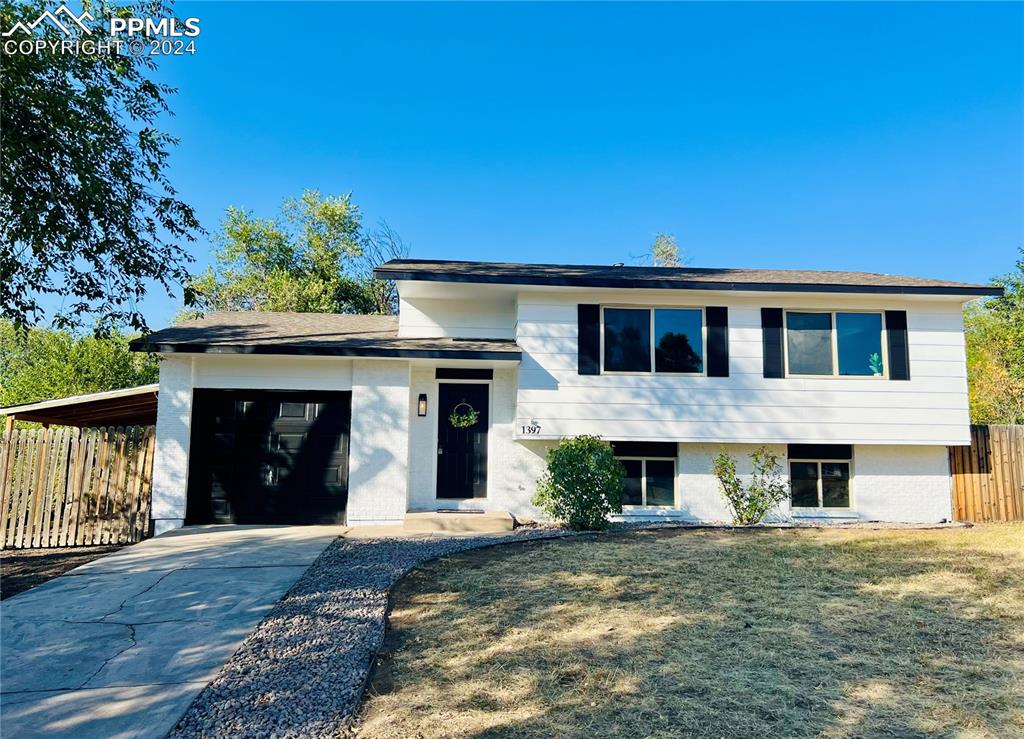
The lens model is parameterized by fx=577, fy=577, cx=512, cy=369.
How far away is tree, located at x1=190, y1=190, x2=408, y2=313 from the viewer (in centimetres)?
2469

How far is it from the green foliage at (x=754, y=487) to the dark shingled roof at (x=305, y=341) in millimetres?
4350

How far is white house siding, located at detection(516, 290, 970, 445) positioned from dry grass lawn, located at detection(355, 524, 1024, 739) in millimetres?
3503

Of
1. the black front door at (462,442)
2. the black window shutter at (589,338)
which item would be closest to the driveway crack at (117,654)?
the black front door at (462,442)

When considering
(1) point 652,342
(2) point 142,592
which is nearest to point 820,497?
(1) point 652,342

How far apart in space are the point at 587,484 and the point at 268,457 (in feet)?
17.1

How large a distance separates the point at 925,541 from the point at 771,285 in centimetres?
457

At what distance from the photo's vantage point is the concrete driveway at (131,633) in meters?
3.17

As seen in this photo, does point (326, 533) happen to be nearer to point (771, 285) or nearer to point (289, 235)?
point (771, 285)

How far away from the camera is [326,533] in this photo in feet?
27.8

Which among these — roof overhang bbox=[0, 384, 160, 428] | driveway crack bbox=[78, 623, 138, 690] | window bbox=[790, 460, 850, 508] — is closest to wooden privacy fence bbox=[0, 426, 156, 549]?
roof overhang bbox=[0, 384, 160, 428]

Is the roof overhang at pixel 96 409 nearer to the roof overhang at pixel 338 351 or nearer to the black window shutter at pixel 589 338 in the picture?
the roof overhang at pixel 338 351

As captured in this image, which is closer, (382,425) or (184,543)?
(184,543)

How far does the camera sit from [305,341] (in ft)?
31.3

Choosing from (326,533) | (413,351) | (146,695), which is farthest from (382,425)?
(146,695)
